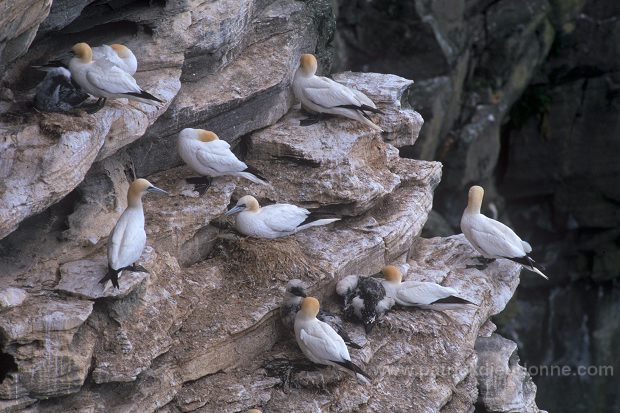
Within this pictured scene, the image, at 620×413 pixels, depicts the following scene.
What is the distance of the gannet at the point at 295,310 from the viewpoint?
287 inches

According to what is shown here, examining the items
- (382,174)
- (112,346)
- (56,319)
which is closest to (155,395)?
(112,346)

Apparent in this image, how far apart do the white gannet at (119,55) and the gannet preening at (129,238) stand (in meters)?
1.03

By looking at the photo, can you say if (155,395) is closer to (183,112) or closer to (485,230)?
(183,112)

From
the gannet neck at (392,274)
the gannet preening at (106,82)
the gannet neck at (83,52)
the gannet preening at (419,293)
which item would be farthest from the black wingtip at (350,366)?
the gannet neck at (83,52)

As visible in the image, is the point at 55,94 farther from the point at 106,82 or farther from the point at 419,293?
the point at 419,293

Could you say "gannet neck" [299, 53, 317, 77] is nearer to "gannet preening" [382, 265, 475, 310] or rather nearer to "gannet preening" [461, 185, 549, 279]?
"gannet preening" [461, 185, 549, 279]

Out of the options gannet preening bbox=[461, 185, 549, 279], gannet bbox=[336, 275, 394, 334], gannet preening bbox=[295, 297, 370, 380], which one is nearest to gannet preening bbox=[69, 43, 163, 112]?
gannet preening bbox=[295, 297, 370, 380]

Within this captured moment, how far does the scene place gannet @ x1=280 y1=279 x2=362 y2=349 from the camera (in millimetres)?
7293

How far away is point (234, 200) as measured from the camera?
817 cm

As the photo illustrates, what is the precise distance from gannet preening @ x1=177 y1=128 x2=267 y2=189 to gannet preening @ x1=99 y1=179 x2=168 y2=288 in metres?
0.98

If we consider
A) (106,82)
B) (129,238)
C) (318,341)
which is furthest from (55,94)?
(318,341)

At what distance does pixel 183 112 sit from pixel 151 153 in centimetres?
39

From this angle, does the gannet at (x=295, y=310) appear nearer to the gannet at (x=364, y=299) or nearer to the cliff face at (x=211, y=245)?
the cliff face at (x=211, y=245)

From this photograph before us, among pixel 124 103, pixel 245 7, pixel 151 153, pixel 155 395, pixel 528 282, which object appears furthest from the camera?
pixel 528 282
